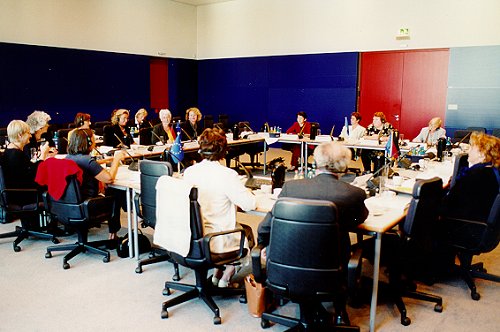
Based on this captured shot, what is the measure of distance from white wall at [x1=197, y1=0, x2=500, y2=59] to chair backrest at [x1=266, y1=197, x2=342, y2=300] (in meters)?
8.34

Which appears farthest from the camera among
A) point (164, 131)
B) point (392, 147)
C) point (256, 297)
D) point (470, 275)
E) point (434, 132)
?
point (434, 132)

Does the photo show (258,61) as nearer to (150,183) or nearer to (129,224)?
(129,224)

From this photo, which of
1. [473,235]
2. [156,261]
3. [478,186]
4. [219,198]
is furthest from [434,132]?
[219,198]

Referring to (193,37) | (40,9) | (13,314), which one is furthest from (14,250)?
(193,37)

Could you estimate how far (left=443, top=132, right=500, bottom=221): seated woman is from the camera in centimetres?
350

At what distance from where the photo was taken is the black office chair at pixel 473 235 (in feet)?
11.2

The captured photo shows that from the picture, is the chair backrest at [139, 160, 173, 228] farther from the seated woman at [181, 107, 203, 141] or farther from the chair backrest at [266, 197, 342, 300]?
the seated woman at [181, 107, 203, 141]

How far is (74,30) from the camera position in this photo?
10047 millimetres

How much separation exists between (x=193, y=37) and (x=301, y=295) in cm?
1155

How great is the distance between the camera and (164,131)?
7.14 m

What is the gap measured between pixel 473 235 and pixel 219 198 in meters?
1.94

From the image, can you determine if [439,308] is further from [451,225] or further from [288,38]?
[288,38]

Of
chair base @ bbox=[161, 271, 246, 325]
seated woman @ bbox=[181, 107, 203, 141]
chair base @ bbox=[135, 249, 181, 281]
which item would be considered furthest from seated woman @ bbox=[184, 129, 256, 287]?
seated woman @ bbox=[181, 107, 203, 141]

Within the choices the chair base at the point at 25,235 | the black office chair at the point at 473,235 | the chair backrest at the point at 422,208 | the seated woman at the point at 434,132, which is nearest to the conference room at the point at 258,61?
the chair base at the point at 25,235
